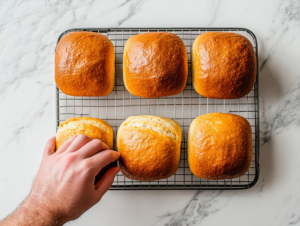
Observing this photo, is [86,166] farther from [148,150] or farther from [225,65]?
[225,65]

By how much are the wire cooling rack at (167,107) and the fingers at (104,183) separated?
0.83 feet

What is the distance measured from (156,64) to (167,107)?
301mm

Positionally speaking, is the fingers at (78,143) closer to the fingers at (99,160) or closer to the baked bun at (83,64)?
the fingers at (99,160)

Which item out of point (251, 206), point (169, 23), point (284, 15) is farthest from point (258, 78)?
point (251, 206)

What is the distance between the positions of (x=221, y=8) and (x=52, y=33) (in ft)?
3.35

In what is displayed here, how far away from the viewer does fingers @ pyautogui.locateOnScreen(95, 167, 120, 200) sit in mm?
1053

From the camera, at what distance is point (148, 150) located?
1.12 metres

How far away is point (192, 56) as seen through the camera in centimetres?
125

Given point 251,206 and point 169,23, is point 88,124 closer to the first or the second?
point 169,23

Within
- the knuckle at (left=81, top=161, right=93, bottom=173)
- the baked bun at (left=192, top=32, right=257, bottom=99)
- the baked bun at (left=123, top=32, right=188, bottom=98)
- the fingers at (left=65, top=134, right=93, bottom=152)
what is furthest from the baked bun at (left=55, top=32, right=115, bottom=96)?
the baked bun at (left=192, top=32, right=257, bottom=99)

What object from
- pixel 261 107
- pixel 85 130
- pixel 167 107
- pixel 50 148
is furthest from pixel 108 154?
pixel 261 107

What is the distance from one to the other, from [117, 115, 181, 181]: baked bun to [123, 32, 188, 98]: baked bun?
18 centimetres

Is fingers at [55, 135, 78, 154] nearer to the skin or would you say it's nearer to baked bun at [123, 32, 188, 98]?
the skin

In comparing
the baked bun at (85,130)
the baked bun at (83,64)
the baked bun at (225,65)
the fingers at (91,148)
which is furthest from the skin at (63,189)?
the baked bun at (225,65)
